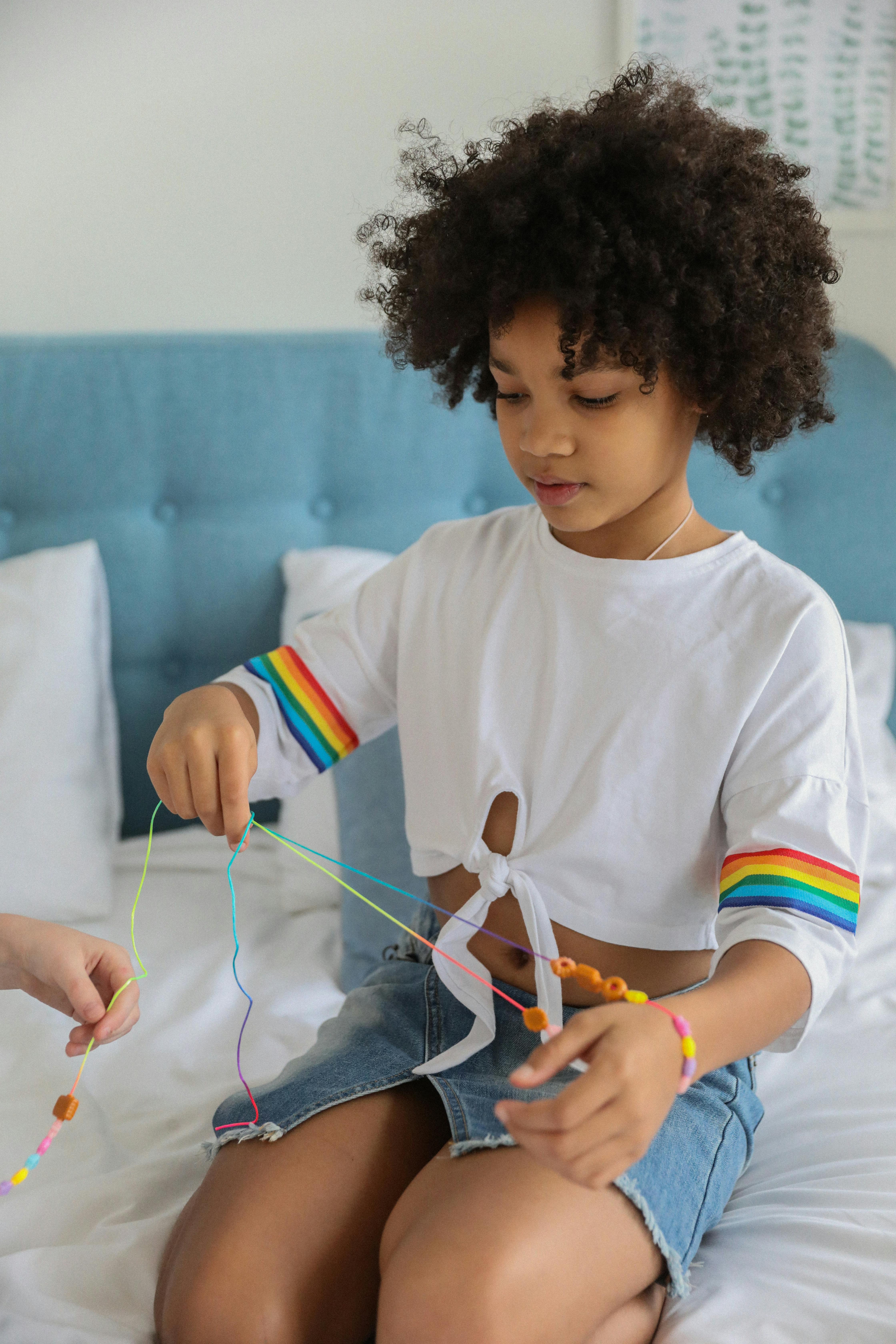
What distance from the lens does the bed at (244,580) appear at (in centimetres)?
95

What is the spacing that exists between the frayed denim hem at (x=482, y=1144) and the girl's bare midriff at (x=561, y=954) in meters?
0.15

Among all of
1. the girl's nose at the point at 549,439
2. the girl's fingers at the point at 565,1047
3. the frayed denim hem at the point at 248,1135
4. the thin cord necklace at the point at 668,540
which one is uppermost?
the girl's nose at the point at 549,439

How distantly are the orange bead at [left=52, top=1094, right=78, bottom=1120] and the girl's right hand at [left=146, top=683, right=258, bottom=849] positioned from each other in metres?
0.21

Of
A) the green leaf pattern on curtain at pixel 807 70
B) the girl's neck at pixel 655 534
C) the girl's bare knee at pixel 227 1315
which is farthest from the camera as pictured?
the green leaf pattern on curtain at pixel 807 70

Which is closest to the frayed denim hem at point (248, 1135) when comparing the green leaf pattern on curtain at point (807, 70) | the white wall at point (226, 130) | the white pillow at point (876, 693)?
the white pillow at point (876, 693)

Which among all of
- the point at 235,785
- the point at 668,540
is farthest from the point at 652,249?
the point at 235,785

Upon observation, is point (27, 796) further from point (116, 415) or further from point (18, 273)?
point (18, 273)

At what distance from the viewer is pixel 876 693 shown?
1.53m

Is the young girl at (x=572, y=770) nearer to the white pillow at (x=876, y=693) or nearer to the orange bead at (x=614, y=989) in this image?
the orange bead at (x=614, y=989)

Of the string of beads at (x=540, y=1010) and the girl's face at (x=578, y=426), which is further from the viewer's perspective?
the girl's face at (x=578, y=426)

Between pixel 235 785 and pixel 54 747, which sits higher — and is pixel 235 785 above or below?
above

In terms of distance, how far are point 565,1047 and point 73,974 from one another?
378mm

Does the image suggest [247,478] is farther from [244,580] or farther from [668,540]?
[668,540]

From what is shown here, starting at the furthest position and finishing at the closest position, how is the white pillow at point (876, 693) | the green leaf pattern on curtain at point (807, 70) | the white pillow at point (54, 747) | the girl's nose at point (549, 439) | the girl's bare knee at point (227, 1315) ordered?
the green leaf pattern on curtain at point (807, 70) < the white pillow at point (876, 693) < the white pillow at point (54, 747) < the girl's nose at point (549, 439) < the girl's bare knee at point (227, 1315)
